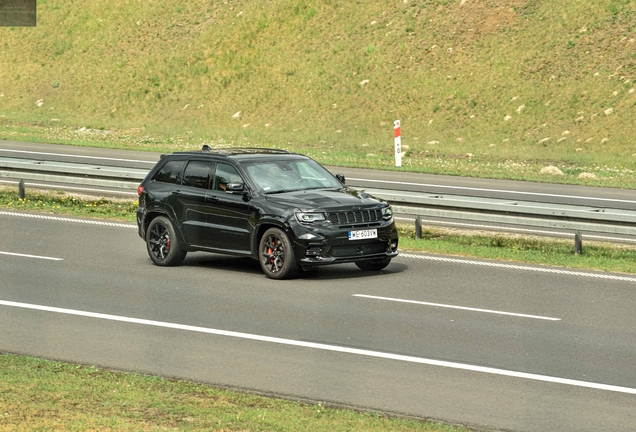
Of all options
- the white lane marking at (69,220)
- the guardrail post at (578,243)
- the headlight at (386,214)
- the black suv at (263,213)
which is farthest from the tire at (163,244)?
the guardrail post at (578,243)

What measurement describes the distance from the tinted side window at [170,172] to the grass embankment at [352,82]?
15834 mm

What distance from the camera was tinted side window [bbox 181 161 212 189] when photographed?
15.1 meters

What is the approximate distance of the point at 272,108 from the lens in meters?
43.4

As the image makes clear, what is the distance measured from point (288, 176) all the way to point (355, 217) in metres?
Result: 1.39

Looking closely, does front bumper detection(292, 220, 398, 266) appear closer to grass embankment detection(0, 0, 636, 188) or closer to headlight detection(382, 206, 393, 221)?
headlight detection(382, 206, 393, 221)

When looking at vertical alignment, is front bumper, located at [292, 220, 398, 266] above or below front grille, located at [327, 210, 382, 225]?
below

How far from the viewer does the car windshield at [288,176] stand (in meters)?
14.6

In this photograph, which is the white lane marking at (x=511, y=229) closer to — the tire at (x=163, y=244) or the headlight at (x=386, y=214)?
the headlight at (x=386, y=214)

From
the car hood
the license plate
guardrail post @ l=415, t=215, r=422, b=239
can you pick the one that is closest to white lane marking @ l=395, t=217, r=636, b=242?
guardrail post @ l=415, t=215, r=422, b=239

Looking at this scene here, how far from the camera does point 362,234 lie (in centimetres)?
1392

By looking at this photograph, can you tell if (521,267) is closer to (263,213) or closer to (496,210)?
(496,210)

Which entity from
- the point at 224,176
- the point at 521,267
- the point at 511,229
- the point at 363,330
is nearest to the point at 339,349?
the point at 363,330

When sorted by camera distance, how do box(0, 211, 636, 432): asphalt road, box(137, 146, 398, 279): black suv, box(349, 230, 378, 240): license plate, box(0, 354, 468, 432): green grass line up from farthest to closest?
box(349, 230, 378, 240): license plate → box(137, 146, 398, 279): black suv → box(0, 211, 636, 432): asphalt road → box(0, 354, 468, 432): green grass

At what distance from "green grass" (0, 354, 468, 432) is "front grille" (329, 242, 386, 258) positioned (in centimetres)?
522
